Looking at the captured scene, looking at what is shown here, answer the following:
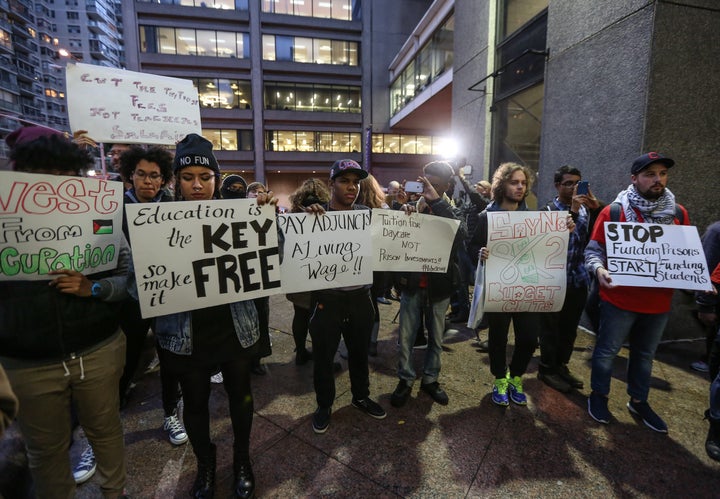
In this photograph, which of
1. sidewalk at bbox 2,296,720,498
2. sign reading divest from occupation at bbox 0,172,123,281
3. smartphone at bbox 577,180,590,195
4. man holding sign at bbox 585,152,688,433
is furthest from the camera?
smartphone at bbox 577,180,590,195

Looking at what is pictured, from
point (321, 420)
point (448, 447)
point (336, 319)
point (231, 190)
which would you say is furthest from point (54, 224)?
point (448, 447)

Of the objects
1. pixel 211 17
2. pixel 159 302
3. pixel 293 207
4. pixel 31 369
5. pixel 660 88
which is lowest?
pixel 31 369

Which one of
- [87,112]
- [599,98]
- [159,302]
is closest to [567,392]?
[159,302]

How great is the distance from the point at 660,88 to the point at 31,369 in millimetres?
6844

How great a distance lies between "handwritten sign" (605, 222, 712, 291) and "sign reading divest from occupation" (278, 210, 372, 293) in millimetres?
2087

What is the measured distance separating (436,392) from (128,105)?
4500 millimetres

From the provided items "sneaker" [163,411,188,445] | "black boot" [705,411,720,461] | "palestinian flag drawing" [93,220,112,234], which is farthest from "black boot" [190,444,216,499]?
"black boot" [705,411,720,461]

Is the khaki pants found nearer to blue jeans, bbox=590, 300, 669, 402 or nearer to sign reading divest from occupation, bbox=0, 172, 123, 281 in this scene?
sign reading divest from occupation, bbox=0, 172, 123, 281

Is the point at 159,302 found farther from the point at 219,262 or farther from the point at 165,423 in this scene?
the point at 165,423

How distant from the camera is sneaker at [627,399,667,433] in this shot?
286 cm

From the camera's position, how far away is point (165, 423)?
2828mm

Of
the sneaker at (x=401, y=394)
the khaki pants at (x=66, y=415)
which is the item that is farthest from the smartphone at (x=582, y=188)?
the khaki pants at (x=66, y=415)

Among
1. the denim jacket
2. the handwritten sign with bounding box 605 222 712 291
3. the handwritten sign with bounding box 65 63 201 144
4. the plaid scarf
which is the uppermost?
the handwritten sign with bounding box 65 63 201 144

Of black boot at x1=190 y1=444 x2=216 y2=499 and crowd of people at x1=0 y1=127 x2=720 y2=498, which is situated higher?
crowd of people at x1=0 y1=127 x2=720 y2=498
